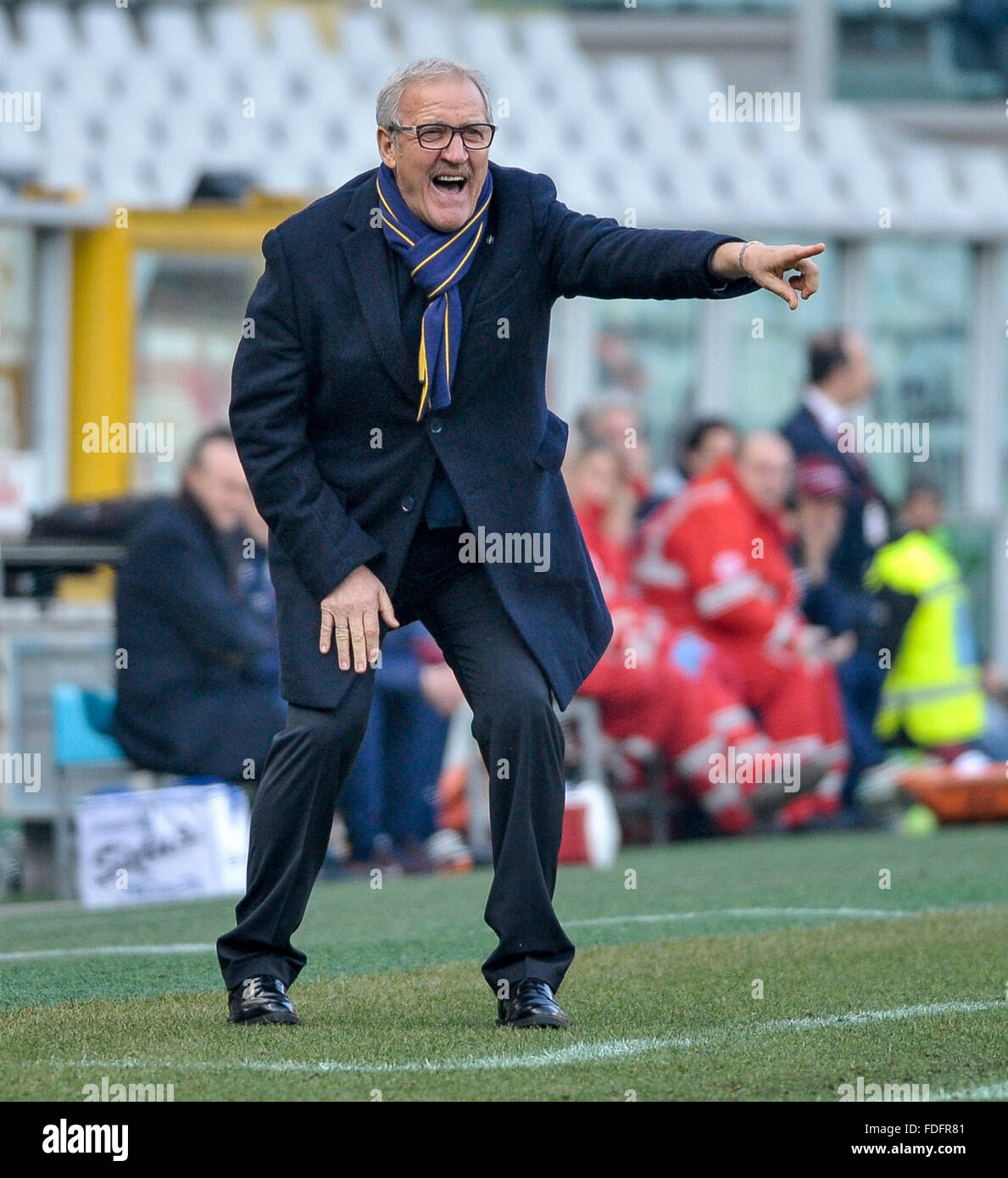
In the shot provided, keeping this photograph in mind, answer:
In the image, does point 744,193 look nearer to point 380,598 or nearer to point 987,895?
point 987,895

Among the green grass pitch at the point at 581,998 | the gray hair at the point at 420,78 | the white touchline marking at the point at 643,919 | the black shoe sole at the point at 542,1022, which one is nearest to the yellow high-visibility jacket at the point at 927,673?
the green grass pitch at the point at 581,998

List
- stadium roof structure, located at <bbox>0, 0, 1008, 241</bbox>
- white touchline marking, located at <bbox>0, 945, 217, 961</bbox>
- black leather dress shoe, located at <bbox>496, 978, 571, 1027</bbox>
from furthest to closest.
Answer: stadium roof structure, located at <bbox>0, 0, 1008, 241</bbox> < white touchline marking, located at <bbox>0, 945, 217, 961</bbox> < black leather dress shoe, located at <bbox>496, 978, 571, 1027</bbox>

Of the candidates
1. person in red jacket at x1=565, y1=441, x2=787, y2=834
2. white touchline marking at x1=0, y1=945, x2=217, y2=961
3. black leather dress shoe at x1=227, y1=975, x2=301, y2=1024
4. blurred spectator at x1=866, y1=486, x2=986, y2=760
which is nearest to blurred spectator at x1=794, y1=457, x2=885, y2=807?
blurred spectator at x1=866, y1=486, x2=986, y2=760

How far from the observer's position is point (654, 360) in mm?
16078

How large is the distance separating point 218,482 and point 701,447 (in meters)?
2.91

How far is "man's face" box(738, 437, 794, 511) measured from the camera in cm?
1042

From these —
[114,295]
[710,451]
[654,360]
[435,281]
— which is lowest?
[710,451]

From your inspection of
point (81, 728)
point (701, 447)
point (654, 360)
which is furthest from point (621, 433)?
point (654, 360)

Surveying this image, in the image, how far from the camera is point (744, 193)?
1616 cm

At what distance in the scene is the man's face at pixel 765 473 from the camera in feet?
34.2

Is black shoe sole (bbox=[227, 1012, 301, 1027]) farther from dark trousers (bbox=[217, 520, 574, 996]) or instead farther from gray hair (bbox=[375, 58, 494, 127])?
gray hair (bbox=[375, 58, 494, 127])

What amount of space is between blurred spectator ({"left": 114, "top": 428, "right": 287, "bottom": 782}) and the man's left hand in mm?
4586

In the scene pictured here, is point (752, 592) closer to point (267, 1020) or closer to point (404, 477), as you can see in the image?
point (404, 477)
